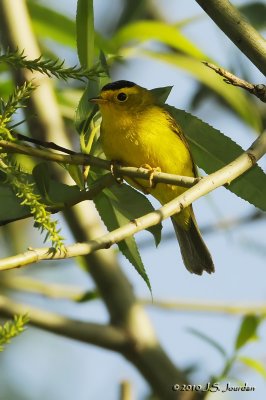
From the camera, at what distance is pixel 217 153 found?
112 inches

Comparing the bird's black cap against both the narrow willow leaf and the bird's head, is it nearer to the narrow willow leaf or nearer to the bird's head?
the bird's head

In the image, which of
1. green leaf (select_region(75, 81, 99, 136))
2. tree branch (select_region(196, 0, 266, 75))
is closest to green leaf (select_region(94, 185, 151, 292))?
green leaf (select_region(75, 81, 99, 136))

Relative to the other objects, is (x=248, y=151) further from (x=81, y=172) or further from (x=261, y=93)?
(x=81, y=172)

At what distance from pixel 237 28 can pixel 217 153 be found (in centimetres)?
76

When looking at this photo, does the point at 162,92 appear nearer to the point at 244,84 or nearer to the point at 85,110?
the point at 85,110

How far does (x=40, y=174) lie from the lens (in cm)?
232

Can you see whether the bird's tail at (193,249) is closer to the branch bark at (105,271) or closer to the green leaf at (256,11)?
the branch bark at (105,271)

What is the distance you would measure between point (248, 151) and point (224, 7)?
373 millimetres

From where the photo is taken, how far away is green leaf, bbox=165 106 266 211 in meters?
2.74

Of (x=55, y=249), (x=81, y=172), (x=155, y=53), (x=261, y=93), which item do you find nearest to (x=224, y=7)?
(x=261, y=93)

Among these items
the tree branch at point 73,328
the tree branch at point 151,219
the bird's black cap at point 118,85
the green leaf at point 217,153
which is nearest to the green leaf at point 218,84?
the bird's black cap at point 118,85

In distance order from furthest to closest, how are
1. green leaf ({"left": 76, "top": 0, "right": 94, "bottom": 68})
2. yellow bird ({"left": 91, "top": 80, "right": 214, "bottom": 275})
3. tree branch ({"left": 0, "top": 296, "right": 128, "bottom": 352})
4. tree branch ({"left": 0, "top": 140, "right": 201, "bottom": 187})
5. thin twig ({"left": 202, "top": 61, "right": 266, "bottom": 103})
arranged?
yellow bird ({"left": 91, "top": 80, "right": 214, "bottom": 275}) < tree branch ({"left": 0, "top": 296, "right": 128, "bottom": 352}) < green leaf ({"left": 76, "top": 0, "right": 94, "bottom": 68}) < thin twig ({"left": 202, "top": 61, "right": 266, "bottom": 103}) < tree branch ({"left": 0, "top": 140, "right": 201, "bottom": 187})

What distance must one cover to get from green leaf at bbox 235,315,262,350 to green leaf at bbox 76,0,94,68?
182 cm

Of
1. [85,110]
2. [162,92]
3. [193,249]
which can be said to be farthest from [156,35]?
[85,110]
